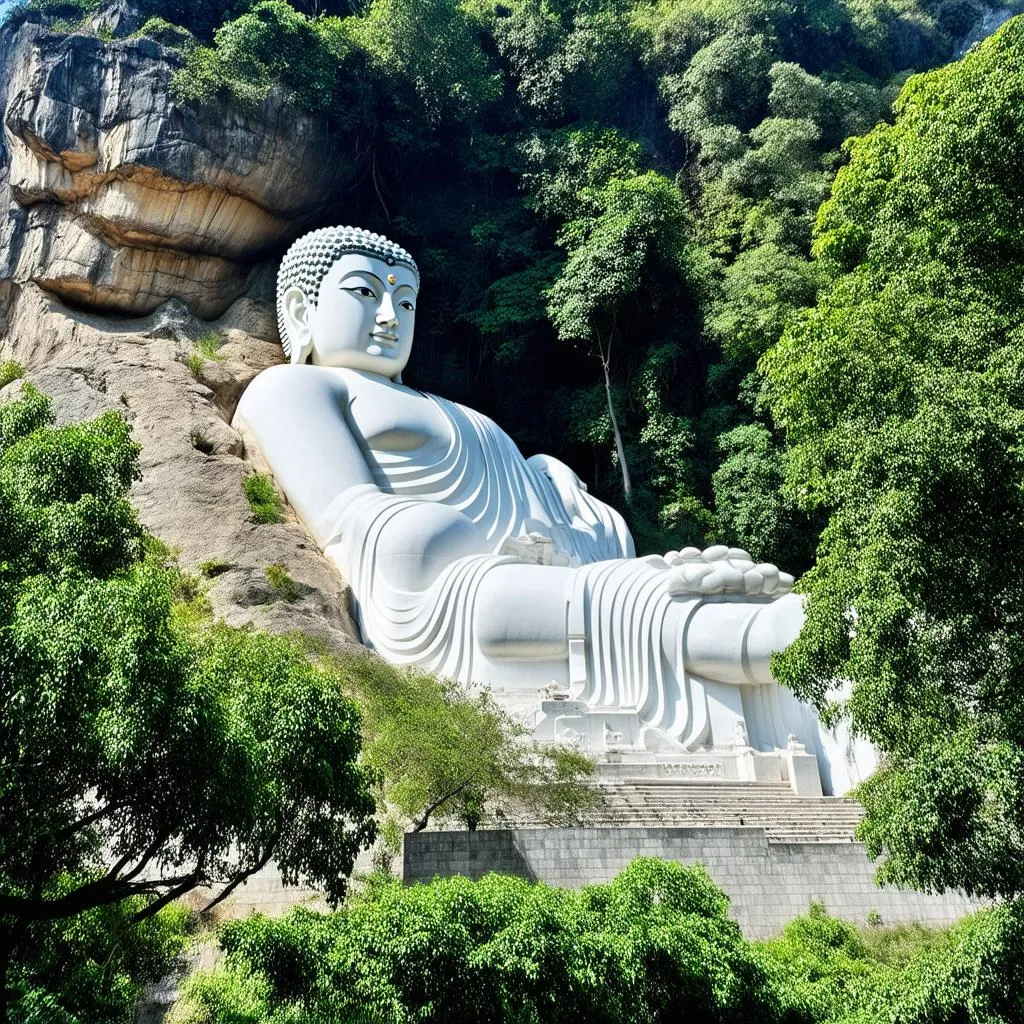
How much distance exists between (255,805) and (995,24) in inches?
943

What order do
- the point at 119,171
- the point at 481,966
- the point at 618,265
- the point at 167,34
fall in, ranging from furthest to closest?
the point at 618,265, the point at 167,34, the point at 119,171, the point at 481,966

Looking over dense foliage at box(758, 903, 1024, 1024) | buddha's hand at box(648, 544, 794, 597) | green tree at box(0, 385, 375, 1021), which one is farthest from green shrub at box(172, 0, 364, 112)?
dense foliage at box(758, 903, 1024, 1024)

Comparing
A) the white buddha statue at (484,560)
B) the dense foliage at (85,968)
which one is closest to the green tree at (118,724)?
the dense foliage at (85,968)

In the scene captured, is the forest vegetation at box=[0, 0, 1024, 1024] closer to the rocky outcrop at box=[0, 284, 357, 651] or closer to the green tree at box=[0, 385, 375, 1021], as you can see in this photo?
the green tree at box=[0, 385, 375, 1021]

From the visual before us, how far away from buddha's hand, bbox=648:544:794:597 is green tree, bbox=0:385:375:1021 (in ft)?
17.4

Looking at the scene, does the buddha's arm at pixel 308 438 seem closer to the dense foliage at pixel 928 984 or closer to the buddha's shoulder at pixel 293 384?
the buddha's shoulder at pixel 293 384

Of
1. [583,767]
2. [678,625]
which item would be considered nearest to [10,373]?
[678,625]

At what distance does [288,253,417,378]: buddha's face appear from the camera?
43.0 feet

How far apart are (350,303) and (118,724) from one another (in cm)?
955

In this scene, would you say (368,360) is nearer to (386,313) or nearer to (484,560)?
(386,313)

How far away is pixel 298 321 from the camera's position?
531 inches

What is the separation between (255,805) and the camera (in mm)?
4734

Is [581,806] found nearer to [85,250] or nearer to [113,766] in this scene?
[113,766]

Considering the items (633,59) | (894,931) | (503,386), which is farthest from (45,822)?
(633,59)
